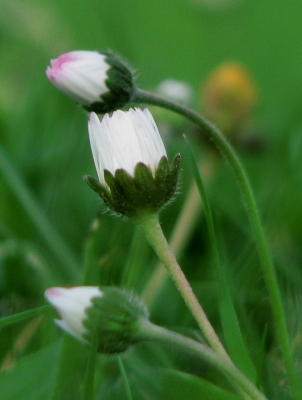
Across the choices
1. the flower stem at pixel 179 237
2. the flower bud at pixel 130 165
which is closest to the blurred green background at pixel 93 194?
the flower stem at pixel 179 237

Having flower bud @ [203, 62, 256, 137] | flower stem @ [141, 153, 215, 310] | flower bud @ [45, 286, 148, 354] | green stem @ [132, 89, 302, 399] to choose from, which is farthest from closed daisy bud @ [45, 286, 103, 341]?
flower bud @ [203, 62, 256, 137]

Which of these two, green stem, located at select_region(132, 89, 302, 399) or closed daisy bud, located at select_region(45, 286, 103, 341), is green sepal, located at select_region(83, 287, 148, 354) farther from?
green stem, located at select_region(132, 89, 302, 399)

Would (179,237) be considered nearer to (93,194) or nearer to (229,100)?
(93,194)

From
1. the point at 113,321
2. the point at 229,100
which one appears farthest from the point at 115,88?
the point at 229,100

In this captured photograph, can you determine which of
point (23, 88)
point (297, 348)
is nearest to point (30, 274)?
point (297, 348)

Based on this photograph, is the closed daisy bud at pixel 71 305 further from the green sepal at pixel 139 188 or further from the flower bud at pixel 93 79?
the flower bud at pixel 93 79
